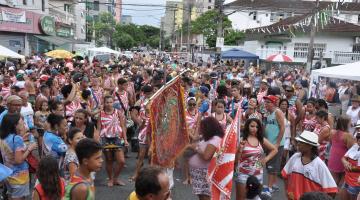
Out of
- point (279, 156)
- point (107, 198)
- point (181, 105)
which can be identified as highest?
point (181, 105)

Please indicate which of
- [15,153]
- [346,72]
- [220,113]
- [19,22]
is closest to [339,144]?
[220,113]

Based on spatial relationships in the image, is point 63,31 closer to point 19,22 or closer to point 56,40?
point 56,40

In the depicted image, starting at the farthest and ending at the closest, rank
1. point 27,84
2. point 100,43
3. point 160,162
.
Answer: point 100,43 < point 27,84 < point 160,162

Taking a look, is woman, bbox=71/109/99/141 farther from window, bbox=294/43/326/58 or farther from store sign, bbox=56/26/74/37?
store sign, bbox=56/26/74/37

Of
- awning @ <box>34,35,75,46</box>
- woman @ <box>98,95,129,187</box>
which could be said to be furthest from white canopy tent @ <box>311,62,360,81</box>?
awning @ <box>34,35,75,46</box>

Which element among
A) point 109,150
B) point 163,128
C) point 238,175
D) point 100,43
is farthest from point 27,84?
point 100,43

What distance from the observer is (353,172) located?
5.40 m

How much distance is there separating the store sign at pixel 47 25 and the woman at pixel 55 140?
29443mm

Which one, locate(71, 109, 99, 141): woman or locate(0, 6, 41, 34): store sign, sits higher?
locate(0, 6, 41, 34): store sign

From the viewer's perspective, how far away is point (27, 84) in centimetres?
1008

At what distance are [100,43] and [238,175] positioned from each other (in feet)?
236

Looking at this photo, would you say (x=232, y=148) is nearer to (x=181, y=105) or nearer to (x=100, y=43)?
(x=181, y=105)

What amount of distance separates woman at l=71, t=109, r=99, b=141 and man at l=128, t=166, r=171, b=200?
10.9 ft

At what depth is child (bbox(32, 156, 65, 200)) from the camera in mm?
3508
